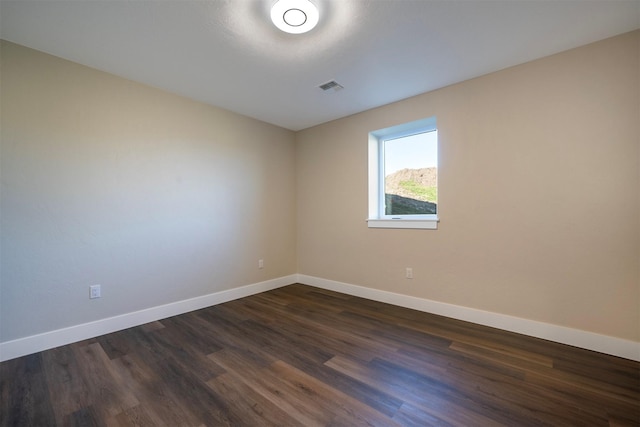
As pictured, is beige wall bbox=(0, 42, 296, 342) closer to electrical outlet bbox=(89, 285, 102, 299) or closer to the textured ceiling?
electrical outlet bbox=(89, 285, 102, 299)

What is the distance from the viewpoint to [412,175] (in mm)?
3195

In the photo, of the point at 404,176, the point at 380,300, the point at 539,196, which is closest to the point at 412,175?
the point at 404,176

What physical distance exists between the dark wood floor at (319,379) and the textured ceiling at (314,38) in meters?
2.32

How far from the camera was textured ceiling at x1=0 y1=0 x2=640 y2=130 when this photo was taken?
170cm

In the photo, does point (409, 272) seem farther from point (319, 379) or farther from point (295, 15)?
point (295, 15)

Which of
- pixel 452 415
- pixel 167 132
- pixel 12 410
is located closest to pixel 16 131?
pixel 167 132

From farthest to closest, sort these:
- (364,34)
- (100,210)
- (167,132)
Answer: (167,132), (100,210), (364,34)

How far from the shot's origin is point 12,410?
143 centimetres

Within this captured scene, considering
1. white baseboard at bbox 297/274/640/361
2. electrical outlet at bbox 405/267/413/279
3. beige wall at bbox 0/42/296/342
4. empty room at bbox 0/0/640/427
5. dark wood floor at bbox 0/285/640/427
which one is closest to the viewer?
dark wood floor at bbox 0/285/640/427

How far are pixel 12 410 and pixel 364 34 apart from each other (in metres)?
3.11

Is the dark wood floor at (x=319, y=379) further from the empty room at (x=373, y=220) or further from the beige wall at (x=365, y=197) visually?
the beige wall at (x=365, y=197)

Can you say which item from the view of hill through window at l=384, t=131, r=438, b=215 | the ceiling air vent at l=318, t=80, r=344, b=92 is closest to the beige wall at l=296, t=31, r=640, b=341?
the view of hill through window at l=384, t=131, r=438, b=215

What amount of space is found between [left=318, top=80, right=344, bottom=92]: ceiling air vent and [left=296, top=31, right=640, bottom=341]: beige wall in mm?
716

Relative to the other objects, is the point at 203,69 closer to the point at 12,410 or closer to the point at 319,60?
the point at 319,60
